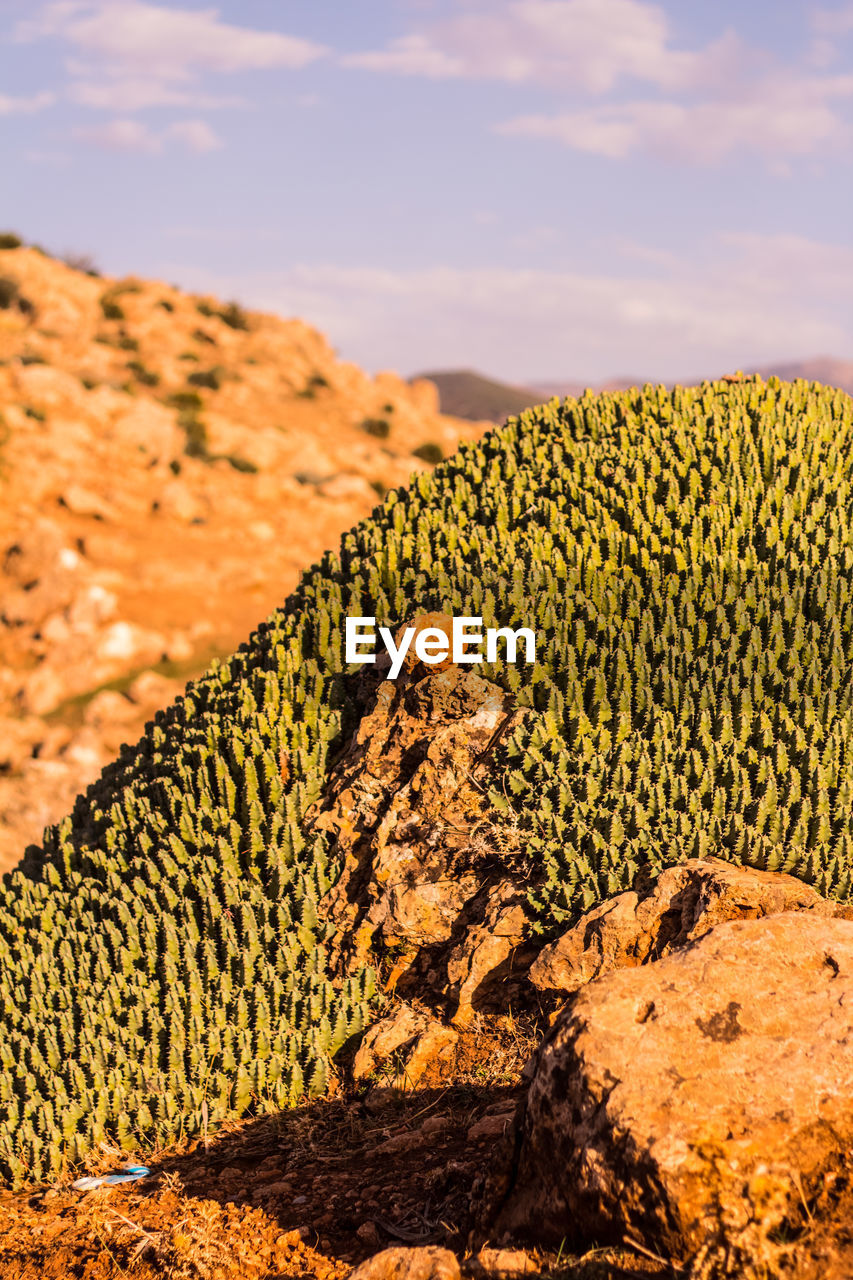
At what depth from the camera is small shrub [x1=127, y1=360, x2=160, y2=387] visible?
31.3 metres

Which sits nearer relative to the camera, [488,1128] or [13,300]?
[488,1128]

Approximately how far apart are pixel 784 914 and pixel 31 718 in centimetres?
1704

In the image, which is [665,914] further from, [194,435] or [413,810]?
[194,435]

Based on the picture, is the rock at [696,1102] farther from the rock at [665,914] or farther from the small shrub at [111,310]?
the small shrub at [111,310]

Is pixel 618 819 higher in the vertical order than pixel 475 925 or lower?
higher

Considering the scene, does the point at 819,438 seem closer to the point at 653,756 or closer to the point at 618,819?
the point at 653,756

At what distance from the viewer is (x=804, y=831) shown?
425cm

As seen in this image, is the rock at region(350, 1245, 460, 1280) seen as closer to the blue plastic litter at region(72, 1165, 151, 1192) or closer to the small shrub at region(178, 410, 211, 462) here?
the blue plastic litter at region(72, 1165, 151, 1192)

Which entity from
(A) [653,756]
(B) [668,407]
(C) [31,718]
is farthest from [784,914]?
(C) [31,718]

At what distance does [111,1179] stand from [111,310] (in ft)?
124

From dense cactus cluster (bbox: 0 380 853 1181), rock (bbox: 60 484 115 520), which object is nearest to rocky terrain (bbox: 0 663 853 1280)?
dense cactus cluster (bbox: 0 380 853 1181)

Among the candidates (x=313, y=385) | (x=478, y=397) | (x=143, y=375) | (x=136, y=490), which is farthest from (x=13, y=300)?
(x=478, y=397)

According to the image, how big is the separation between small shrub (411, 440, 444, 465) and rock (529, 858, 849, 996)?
2975cm

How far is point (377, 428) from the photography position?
34.8m
